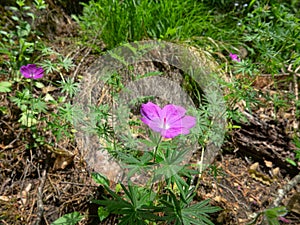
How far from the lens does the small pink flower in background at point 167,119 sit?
978 mm

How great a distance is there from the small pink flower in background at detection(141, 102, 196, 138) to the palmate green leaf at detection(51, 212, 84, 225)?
0.66 meters

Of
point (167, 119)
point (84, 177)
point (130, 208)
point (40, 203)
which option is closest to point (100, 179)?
point (84, 177)

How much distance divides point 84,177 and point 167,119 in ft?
2.50

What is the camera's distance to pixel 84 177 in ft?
5.29

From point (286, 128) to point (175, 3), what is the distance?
1160mm

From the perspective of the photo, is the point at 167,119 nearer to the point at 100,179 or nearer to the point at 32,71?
the point at 100,179

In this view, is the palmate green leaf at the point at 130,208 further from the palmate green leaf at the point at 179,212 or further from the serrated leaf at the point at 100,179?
the serrated leaf at the point at 100,179

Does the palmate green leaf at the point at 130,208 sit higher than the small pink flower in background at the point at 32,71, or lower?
higher

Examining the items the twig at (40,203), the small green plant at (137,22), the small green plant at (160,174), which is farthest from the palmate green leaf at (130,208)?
the small green plant at (137,22)

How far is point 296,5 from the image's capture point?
112 inches

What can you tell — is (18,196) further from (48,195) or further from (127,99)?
(127,99)

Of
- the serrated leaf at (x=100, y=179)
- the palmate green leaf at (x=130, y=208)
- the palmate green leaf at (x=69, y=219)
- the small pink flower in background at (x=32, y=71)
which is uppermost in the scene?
the palmate green leaf at (x=130, y=208)

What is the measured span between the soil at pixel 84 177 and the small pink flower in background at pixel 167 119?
0.43m

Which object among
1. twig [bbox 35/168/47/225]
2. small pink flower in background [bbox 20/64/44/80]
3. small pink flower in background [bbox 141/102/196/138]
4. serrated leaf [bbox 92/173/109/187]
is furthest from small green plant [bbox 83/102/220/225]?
small pink flower in background [bbox 20/64/44/80]
